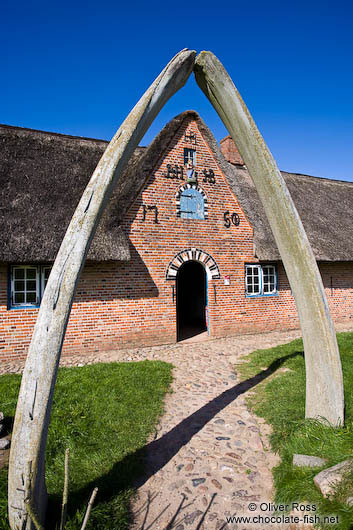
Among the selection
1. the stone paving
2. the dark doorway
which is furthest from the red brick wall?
the stone paving

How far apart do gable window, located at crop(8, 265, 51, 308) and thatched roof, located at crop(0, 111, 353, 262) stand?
34.9 inches

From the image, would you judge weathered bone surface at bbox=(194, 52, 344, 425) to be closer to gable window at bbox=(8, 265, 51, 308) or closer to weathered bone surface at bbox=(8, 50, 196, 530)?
weathered bone surface at bbox=(8, 50, 196, 530)

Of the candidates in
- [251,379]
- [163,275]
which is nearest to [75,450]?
[251,379]

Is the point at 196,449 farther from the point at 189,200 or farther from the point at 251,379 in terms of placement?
the point at 189,200

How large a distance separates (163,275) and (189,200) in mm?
2642

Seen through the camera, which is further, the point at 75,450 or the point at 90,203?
the point at 75,450

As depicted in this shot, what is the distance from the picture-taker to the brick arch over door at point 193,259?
9.55 m

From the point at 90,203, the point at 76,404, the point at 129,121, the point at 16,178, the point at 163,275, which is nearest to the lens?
the point at 90,203

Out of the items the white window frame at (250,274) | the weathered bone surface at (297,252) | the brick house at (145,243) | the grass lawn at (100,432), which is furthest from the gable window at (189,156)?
the grass lawn at (100,432)

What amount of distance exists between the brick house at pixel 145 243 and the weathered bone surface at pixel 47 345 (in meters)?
5.36

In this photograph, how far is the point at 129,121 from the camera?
118 inches

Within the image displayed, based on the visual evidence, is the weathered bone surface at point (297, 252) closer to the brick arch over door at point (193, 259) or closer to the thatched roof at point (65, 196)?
the thatched roof at point (65, 196)

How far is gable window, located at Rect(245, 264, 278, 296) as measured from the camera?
10783mm

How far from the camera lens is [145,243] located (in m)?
9.23
